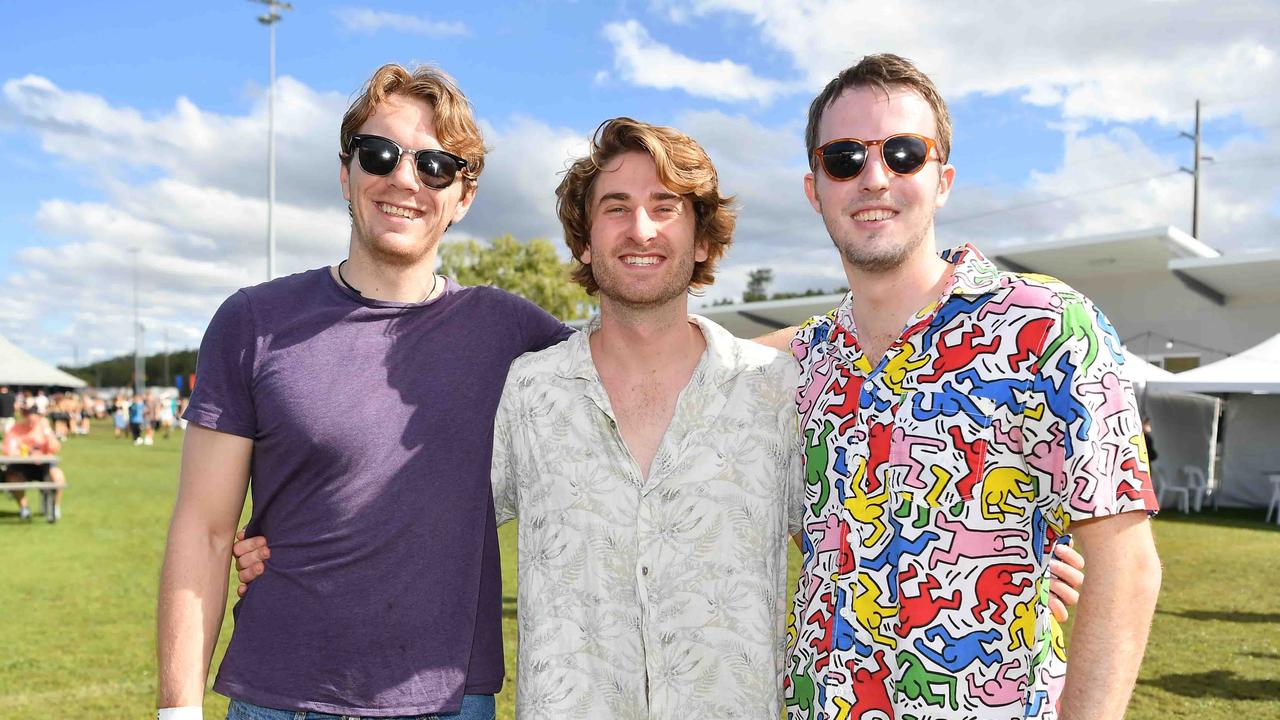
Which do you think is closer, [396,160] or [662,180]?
[396,160]

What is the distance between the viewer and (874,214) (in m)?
2.56

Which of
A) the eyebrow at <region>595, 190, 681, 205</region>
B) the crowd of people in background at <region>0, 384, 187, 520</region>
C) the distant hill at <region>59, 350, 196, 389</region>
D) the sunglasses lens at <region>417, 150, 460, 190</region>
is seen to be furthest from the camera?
the distant hill at <region>59, 350, 196, 389</region>

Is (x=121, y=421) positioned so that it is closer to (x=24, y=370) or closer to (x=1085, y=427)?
(x=24, y=370)

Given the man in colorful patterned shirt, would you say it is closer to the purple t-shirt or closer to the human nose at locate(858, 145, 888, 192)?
the human nose at locate(858, 145, 888, 192)

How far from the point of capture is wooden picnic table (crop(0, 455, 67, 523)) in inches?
577

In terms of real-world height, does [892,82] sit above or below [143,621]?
above

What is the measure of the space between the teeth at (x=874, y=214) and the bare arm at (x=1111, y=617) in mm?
925

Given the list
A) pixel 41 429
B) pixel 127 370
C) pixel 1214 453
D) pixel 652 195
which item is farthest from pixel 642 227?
pixel 127 370

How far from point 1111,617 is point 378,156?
2234mm

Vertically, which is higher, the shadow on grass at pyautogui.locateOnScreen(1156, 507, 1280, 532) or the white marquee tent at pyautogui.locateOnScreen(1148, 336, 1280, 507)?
the white marquee tent at pyautogui.locateOnScreen(1148, 336, 1280, 507)

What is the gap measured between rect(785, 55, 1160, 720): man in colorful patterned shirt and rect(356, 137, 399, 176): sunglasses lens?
1338mm

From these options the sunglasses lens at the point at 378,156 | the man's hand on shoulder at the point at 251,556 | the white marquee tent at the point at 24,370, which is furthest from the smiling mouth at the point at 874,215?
the white marquee tent at the point at 24,370

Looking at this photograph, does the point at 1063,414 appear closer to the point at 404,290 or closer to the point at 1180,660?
the point at 404,290

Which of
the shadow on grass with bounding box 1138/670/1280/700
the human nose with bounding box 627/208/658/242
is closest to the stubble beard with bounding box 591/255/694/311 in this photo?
the human nose with bounding box 627/208/658/242
